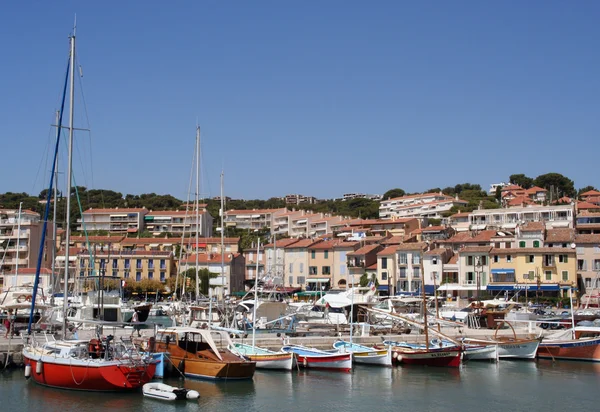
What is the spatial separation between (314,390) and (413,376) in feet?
21.3

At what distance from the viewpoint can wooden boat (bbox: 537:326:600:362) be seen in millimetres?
41938

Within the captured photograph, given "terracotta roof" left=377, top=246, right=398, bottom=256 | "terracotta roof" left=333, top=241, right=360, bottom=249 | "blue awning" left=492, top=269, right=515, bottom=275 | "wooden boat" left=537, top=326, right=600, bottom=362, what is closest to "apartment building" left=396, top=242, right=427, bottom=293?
"terracotta roof" left=377, top=246, right=398, bottom=256

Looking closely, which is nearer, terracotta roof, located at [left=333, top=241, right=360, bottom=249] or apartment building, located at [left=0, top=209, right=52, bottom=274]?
apartment building, located at [left=0, top=209, right=52, bottom=274]

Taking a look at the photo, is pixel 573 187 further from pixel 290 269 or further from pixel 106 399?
pixel 106 399

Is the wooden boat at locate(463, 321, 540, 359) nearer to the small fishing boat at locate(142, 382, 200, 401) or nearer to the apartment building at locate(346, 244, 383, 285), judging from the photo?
the small fishing boat at locate(142, 382, 200, 401)

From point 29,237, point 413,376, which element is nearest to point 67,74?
point 413,376

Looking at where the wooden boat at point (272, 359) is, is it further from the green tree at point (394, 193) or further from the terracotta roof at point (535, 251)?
the green tree at point (394, 193)

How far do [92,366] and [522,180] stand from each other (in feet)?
533

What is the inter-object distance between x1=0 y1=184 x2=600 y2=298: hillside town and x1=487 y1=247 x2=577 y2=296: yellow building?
0.10 m

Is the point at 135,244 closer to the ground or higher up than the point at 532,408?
higher up

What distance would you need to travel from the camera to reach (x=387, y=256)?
84.8 meters

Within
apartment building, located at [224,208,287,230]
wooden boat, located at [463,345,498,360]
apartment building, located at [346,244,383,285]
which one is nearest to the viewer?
wooden boat, located at [463,345,498,360]

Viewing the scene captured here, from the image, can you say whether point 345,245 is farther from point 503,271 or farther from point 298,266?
point 503,271

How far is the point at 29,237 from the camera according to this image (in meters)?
91.3
